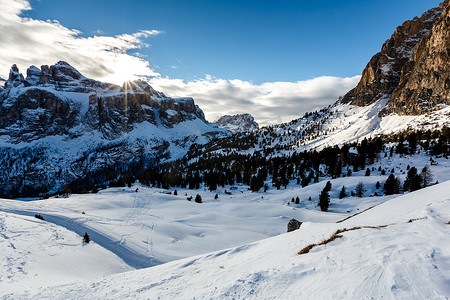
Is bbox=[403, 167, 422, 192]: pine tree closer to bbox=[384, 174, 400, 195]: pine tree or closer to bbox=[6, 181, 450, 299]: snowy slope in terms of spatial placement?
bbox=[384, 174, 400, 195]: pine tree

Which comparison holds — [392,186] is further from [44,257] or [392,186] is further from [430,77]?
[430,77]

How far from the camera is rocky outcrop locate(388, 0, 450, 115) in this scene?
150 metres

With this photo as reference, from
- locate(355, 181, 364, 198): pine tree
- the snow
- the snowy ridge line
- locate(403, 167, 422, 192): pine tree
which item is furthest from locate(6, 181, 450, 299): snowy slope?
the snow

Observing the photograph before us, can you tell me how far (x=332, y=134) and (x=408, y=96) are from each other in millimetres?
63482

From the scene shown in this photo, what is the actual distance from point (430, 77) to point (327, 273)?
223189mm

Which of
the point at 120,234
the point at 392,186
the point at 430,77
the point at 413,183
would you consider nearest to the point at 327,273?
the point at 120,234

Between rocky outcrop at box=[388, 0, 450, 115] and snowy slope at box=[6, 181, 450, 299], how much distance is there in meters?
199

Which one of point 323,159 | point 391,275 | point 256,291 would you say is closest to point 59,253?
point 256,291

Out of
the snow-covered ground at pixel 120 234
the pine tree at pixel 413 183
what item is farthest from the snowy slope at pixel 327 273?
the pine tree at pixel 413 183

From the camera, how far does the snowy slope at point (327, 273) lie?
5.28 meters

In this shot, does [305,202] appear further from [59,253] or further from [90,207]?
[59,253]

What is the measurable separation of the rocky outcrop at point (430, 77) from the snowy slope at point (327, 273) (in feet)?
652

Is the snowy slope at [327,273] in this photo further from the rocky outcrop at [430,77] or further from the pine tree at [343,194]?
the rocky outcrop at [430,77]

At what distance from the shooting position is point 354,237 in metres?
8.80
